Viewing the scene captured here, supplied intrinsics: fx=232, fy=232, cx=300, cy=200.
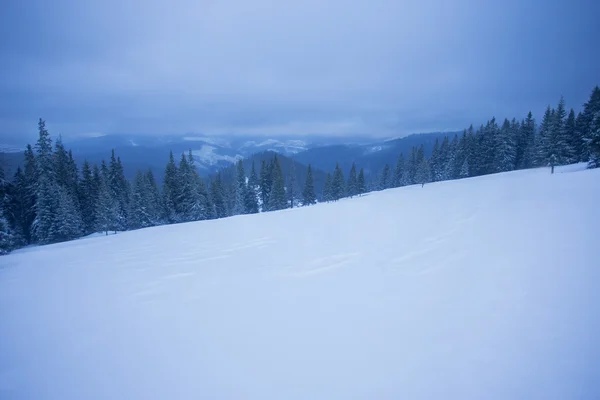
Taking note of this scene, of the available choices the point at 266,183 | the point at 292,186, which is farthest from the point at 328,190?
the point at 266,183

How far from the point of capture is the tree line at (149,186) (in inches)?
990

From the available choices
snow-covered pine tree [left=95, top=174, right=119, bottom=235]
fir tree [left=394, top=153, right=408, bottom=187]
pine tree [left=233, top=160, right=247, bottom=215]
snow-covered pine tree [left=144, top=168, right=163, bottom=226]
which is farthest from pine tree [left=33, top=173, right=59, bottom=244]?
fir tree [left=394, top=153, right=408, bottom=187]

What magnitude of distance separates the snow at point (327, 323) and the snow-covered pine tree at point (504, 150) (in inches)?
1830

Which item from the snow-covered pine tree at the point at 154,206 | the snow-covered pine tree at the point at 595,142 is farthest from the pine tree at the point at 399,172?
the snow-covered pine tree at the point at 154,206

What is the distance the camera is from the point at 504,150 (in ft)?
136

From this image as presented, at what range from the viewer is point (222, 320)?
11.3 feet

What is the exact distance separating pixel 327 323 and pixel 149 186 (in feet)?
118

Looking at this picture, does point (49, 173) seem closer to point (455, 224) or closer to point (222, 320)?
point (222, 320)

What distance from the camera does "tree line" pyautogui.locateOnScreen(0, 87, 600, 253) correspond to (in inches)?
990

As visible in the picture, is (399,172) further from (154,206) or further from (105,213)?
(105,213)

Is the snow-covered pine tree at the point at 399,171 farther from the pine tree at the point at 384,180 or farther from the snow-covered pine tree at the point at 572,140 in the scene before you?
the snow-covered pine tree at the point at 572,140

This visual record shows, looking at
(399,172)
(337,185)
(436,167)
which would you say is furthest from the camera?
(399,172)

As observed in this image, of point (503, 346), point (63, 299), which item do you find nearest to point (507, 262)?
point (503, 346)

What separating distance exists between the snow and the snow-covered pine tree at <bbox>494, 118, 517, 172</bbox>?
46472mm
